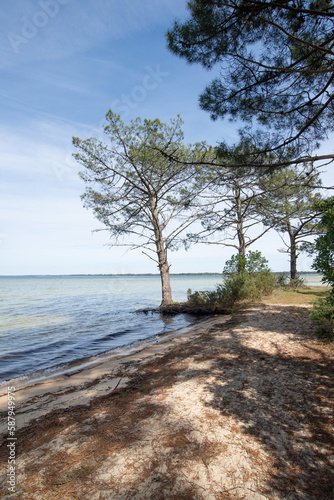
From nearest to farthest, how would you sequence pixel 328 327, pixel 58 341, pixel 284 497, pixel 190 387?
1. pixel 284 497
2. pixel 190 387
3. pixel 328 327
4. pixel 58 341

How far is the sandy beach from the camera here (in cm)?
202

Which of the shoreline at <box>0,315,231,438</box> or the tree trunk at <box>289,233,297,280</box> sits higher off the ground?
the tree trunk at <box>289,233,297,280</box>

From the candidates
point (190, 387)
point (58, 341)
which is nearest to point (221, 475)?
point (190, 387)

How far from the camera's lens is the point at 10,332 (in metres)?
11.5

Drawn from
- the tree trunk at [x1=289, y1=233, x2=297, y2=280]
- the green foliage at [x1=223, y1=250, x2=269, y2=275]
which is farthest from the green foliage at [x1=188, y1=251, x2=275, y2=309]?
the tree trunk at [x1=289, y1=233, x2=297, y2=280]

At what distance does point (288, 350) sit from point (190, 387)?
2.42 meters

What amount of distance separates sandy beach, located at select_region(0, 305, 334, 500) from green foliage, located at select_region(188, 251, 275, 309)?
24.6 feet

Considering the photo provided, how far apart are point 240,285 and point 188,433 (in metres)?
10.2

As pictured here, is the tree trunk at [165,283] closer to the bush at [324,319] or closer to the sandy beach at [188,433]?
the bush at [324,319]

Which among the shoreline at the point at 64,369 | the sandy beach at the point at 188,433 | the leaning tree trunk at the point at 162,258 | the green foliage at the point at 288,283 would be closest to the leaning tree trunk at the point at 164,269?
the leaning tree trunk at the point at 162,258

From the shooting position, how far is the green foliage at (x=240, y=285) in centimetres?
1234

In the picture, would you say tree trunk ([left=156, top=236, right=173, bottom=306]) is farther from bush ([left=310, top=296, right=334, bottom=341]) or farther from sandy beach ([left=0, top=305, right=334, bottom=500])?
sandy beach ([left=0, top=305, right=334, bottom=500])

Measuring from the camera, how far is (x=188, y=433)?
2613 mm

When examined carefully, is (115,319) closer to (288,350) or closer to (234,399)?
Result: (288,350)
